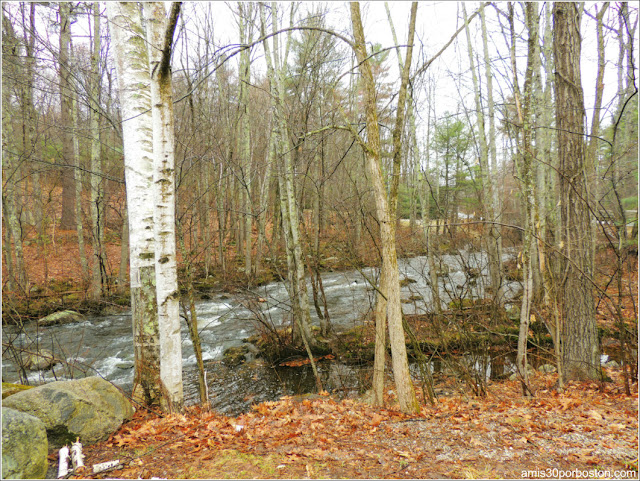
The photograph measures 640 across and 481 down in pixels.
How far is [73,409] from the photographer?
3.06 metres

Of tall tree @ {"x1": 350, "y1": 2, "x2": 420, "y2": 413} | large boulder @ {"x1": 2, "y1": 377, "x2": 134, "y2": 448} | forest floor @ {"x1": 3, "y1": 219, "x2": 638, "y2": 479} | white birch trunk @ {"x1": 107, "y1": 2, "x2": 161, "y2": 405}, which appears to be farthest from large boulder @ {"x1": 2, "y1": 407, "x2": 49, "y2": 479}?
tall tree @ {"x1": 350, "y1": 2, "x2": 420, "y2": 413}

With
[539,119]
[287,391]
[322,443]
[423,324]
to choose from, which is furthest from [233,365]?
[539,119]

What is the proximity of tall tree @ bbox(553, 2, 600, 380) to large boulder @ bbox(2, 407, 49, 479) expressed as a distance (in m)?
5.70

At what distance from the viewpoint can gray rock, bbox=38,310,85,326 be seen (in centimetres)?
903

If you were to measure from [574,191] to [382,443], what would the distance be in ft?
13.0

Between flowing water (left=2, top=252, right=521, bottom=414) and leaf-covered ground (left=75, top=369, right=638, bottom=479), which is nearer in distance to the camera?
leaf-covered ground (left=75, top=369, right=638, bottom=479)

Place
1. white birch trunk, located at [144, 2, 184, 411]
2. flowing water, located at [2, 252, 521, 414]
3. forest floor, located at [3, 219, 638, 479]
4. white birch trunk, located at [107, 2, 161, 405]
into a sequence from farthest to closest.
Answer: flowing water, located at [2, 252, 521, 414] < white birch trunk, located at [107, 2, 161, 405] < white birch trunk, located at [144, 2, 184, 411] < forest floor, located at [3, 219, 638, 479]

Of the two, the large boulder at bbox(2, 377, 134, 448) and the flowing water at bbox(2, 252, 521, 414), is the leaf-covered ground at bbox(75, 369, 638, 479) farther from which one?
the flowing water at bbox(2, 252, 521, 414)

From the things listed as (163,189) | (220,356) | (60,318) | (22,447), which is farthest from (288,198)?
(60,318)

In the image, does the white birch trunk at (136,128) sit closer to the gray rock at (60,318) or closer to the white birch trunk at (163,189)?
the white birch trunk at (163,189)

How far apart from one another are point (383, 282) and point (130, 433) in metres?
2.85

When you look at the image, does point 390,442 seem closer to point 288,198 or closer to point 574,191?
point 574,191

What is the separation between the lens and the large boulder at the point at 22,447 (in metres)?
2.28

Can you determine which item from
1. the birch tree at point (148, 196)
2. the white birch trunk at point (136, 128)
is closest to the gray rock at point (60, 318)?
the birch tree at point (148, 196)
